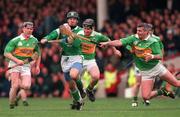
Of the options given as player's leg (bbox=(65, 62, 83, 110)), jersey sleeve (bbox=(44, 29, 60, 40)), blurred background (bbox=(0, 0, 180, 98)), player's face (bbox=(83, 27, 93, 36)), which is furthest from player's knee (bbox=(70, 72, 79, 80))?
blurred background (bbox=(0, 0, 180, 98))

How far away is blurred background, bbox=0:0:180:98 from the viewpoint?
29.2 meters

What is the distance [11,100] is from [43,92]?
1055 cm

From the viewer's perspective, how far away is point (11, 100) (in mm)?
20250

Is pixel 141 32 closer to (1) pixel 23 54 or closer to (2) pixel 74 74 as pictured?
(2) pixel 74 74

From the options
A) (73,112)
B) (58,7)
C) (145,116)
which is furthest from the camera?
(58,7)

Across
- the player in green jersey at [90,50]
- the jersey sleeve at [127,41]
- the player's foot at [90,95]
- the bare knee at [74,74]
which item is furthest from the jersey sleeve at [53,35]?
the player's foot at [90,95]

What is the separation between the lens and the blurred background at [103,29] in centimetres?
2920

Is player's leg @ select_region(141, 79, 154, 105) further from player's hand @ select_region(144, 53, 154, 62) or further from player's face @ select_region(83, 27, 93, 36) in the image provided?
player's face @ select_region(83, 27, 93, 36)

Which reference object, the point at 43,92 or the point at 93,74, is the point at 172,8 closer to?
the point at 43,92

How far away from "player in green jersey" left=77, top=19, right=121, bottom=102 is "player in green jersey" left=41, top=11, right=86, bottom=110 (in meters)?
1.31

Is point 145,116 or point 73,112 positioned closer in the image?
point 145,116

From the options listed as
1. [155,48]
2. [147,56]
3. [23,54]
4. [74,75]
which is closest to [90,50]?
[23,54]

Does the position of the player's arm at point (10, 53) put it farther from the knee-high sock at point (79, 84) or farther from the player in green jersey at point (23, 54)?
the knee-high sock at point (79, 84)

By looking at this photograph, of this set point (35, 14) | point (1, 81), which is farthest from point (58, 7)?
point (1, 81)
